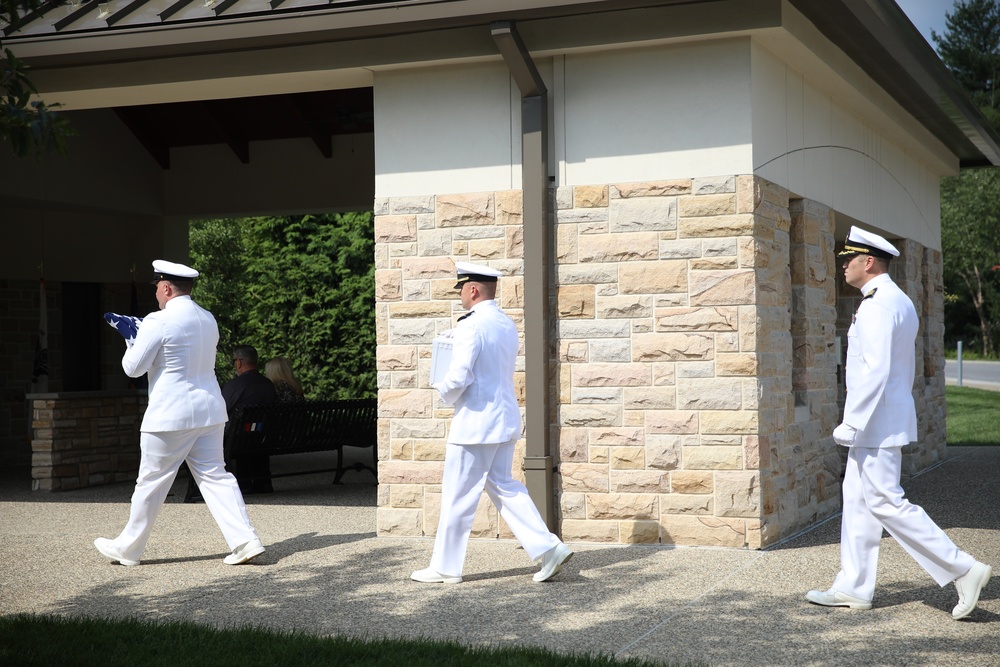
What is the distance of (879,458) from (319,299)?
1679cm

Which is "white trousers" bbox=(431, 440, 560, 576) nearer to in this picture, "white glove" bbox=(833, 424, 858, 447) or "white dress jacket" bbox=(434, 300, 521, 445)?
"white dress jacket" bbox=(434, 300, 521, 445)

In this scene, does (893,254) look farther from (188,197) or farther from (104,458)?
(188,197)

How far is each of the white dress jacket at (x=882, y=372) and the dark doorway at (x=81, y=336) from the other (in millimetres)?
11322

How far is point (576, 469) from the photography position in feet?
25.3

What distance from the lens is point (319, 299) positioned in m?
21.6

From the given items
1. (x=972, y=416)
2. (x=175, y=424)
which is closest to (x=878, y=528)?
(x=175, y=424)

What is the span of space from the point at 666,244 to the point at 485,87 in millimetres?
1692

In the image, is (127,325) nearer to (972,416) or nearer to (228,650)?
(228,650)

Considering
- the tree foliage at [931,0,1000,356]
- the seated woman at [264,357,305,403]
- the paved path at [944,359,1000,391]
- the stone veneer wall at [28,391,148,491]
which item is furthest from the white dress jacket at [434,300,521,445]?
the tree foliage at [931,0,1000,356]

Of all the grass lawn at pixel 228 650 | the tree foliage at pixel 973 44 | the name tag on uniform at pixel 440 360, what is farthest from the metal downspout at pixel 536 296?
the tree foliage at pixel 973 44

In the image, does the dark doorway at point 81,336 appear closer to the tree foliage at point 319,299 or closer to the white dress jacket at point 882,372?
the tree foliage at point 319,299

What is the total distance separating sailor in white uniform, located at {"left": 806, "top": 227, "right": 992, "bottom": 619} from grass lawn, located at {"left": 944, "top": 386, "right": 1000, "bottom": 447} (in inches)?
446

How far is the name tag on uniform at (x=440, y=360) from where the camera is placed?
6488 mm

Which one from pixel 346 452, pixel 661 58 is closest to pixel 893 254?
pixel 661 58
